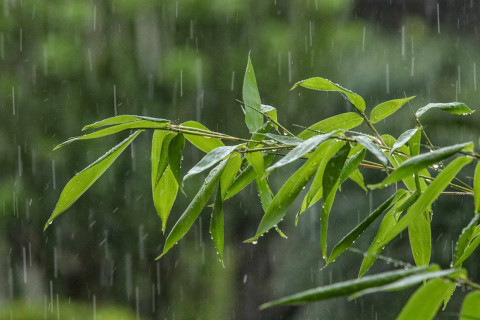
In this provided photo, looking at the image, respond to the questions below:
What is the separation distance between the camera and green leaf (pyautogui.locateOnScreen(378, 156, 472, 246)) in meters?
0.41

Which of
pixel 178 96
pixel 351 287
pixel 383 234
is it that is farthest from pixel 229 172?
pixel 178 96

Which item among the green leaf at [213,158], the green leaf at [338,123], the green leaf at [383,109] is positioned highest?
the green leaf at [383,109]

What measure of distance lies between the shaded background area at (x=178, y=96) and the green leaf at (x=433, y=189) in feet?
8.21

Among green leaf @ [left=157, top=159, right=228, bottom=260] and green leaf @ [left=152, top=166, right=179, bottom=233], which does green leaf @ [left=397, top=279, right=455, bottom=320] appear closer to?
green leaf @ [left=157, top=159, right=228, bottom=260]

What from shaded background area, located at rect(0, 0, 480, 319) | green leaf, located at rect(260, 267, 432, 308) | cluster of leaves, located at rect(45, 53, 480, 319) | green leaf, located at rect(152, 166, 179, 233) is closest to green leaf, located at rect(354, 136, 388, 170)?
cluster of leaves, located at rect(45, 53, 480, 319)

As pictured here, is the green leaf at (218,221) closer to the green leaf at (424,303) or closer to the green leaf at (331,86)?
the green leaf at (331,86)

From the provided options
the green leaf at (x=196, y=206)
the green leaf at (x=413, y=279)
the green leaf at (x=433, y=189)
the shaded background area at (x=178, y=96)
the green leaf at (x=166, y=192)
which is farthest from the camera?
the shaded background area at (x=178, y=96)

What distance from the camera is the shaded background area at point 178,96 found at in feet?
10.0

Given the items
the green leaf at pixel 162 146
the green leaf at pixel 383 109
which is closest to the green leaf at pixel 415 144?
the green leaf at pixel 383 109

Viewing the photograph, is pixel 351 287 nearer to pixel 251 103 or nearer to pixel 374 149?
pixel 374 149

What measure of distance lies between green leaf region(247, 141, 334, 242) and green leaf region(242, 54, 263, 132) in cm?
9

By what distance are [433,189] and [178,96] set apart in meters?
2.84

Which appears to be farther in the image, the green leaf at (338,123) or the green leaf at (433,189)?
the green leaf at (338,123)

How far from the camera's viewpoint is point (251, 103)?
60 centimetres
